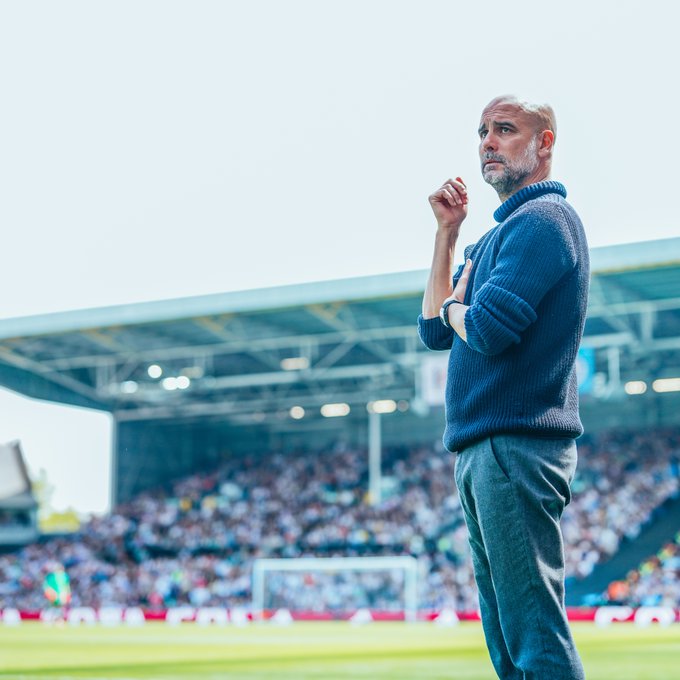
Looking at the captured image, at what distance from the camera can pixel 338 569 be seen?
28.4 metres

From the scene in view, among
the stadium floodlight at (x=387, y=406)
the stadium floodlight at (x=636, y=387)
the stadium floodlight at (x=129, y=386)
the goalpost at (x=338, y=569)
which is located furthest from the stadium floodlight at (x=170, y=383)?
the stadium floodlight at (x=636, y=387)

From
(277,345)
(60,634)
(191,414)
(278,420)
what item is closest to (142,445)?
(191,414)

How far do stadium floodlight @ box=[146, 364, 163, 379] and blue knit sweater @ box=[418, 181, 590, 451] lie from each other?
29.9 metres

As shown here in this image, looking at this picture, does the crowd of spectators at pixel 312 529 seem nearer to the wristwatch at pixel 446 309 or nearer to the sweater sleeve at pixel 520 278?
the wristwatch at pixel 446 309

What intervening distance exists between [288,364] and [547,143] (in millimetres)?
29394

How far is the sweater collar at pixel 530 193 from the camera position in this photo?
3.00 metres

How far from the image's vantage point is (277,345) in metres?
29.5

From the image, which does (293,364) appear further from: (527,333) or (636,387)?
(527,333)

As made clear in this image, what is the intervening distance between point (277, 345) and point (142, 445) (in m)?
10.3

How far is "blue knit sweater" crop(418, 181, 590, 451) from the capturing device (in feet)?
8.99

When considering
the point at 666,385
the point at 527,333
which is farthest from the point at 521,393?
the point at 666,385

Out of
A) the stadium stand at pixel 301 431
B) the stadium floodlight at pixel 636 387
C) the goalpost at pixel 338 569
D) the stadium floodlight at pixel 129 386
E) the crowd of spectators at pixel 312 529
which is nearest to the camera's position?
the stadium stand at pixel 301 431

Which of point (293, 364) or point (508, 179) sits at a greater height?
point (293, 364)

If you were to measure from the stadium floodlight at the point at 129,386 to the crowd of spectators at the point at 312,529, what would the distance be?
419 centimetres
